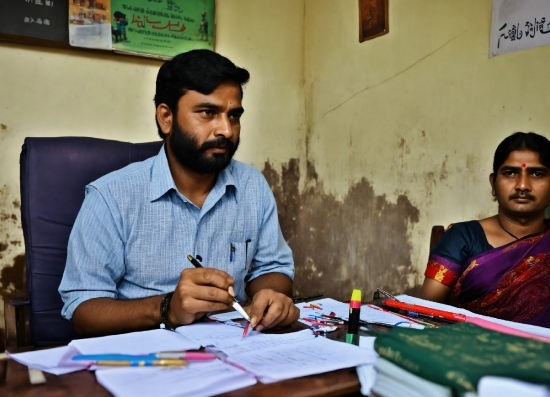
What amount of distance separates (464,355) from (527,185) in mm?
1341

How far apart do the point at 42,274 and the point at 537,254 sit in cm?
166

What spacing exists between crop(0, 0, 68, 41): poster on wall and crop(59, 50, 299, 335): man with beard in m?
1.25

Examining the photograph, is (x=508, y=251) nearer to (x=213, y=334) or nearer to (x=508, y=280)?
(x=508, y=280)

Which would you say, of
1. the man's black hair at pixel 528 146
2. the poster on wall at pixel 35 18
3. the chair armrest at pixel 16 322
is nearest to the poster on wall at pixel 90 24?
the poster on wall at pixel 35 18

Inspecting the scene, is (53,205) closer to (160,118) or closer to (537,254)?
(160,118)

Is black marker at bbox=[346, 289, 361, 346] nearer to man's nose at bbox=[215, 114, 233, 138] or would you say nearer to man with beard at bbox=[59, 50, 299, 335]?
man with beard at bbox=[59, 50, 299, 335]

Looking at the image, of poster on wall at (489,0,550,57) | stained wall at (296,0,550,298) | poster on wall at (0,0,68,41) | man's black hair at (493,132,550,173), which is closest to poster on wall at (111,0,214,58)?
poster on wall at (0,0,68,41)

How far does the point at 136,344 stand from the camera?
0.92m

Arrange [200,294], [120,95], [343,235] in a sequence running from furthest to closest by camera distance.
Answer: [343,235]
[120,95]
[200,294]

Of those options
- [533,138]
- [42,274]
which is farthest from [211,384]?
[533,138]

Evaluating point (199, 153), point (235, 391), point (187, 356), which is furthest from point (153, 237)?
point (235, 391)

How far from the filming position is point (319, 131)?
3.21 metres

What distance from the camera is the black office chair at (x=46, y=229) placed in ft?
4.64

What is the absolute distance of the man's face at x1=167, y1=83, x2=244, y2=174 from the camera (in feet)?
4.80
